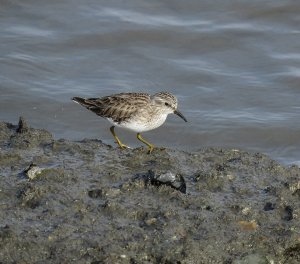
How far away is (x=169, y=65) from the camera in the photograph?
11883mm

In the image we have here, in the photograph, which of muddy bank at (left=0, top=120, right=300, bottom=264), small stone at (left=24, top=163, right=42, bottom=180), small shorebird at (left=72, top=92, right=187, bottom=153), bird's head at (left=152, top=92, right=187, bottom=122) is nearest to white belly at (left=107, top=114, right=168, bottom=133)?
small shorebird at (left=72, top=92, right=187, bottom=153)

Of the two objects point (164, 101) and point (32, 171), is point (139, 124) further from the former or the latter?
point (32, 171)

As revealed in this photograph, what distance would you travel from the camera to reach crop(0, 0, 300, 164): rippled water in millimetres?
10266

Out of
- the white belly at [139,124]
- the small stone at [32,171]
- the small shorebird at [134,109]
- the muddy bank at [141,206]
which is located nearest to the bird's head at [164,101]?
the small shorebird at [134,109]

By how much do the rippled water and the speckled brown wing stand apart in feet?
6.34

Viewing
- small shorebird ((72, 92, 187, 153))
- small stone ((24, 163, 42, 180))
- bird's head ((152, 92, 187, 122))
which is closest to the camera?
small stone ((24, 163, 42, 180))

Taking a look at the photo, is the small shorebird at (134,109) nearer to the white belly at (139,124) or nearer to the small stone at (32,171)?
the white belly at (139,124)

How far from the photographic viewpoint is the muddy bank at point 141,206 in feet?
17.1

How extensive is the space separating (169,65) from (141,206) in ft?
20.7

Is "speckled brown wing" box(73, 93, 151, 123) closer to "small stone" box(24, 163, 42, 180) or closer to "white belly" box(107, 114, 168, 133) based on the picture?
"white belly" box(107, 114, 168, 133)

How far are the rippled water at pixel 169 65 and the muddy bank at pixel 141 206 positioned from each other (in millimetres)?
3024

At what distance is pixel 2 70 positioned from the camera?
1131 centimetres

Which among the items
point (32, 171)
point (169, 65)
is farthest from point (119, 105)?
point (169, 65)

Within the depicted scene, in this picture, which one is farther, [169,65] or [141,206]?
[169,65]
